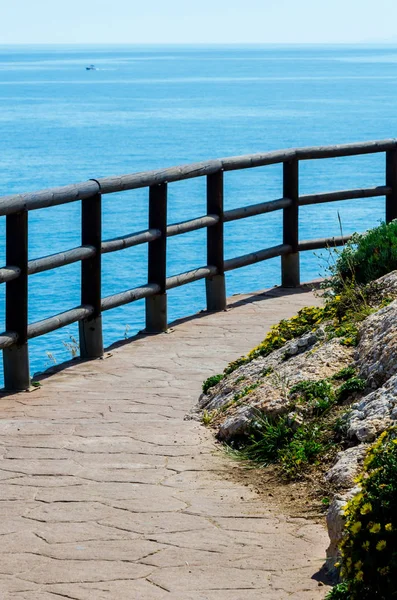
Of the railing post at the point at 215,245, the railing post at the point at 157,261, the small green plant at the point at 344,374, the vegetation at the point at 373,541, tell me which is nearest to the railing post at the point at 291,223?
the railing post at the point at 215,245

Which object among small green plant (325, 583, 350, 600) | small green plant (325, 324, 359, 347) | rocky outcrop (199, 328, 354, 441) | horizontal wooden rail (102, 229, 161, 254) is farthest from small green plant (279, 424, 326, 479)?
horizontal wooden rail (102, 229, 161, 254)

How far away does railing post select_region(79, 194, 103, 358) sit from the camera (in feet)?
28.4

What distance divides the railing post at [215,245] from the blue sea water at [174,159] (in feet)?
3.64

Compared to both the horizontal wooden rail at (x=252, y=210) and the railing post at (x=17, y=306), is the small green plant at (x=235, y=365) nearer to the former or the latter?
the railing post at (x=17, y=306)

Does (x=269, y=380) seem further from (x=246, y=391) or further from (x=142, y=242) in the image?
(x=142, y=242)

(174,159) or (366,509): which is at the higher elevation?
(366,509)

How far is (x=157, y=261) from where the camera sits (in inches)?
383

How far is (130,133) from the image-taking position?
76750 mm

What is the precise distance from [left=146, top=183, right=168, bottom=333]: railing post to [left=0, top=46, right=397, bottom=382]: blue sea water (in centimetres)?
163

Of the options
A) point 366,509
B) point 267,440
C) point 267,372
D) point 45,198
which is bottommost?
point 267,440

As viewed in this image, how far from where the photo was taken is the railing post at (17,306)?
25.5 feet

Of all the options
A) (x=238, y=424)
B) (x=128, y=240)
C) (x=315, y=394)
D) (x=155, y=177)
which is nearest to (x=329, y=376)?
(x=315, y=394)

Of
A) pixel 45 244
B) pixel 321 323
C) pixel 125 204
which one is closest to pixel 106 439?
pixel 321 323

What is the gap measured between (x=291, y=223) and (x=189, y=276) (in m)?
1.68
